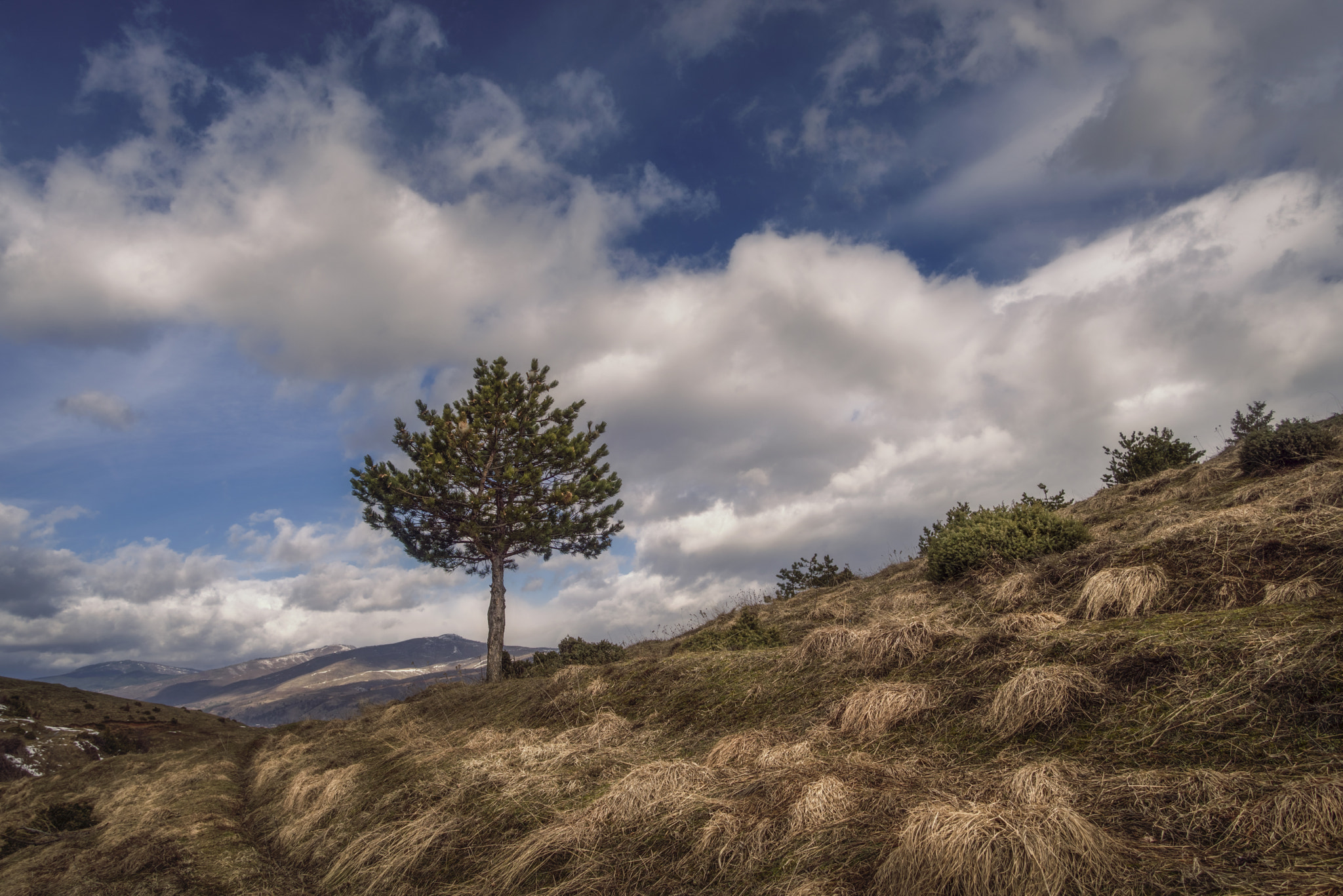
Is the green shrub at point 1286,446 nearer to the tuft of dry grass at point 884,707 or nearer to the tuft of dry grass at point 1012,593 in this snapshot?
the tuft of dry grass at point 1012,593

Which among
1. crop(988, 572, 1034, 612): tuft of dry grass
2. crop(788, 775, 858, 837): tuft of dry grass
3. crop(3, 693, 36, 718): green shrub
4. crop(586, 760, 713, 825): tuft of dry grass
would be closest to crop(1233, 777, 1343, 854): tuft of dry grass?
crop(788, 775, 858, 837): tuft of dry grass

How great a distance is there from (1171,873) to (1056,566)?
6.67 meters

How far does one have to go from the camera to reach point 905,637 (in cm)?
714

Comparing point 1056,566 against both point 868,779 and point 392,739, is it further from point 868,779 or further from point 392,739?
point 392,739

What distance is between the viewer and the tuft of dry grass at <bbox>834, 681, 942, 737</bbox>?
551cm

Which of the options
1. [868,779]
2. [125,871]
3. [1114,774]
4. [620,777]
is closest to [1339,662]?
[1114,774]

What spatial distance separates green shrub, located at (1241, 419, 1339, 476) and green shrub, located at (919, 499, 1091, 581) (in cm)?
519

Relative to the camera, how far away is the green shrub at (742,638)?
11.1 metres

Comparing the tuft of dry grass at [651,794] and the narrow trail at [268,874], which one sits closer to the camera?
Answer: the tuft of dry grass at [651,794]

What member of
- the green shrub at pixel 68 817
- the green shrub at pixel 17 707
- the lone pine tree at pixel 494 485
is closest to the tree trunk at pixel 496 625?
the lone pine tree at pixel 494 485

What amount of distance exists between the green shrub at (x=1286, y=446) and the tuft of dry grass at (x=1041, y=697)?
451 inches

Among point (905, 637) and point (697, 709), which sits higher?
point (905, 637)

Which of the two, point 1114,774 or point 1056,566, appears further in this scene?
point 1056,566

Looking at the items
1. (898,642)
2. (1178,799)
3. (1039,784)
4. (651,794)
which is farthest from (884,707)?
(1178,799)
